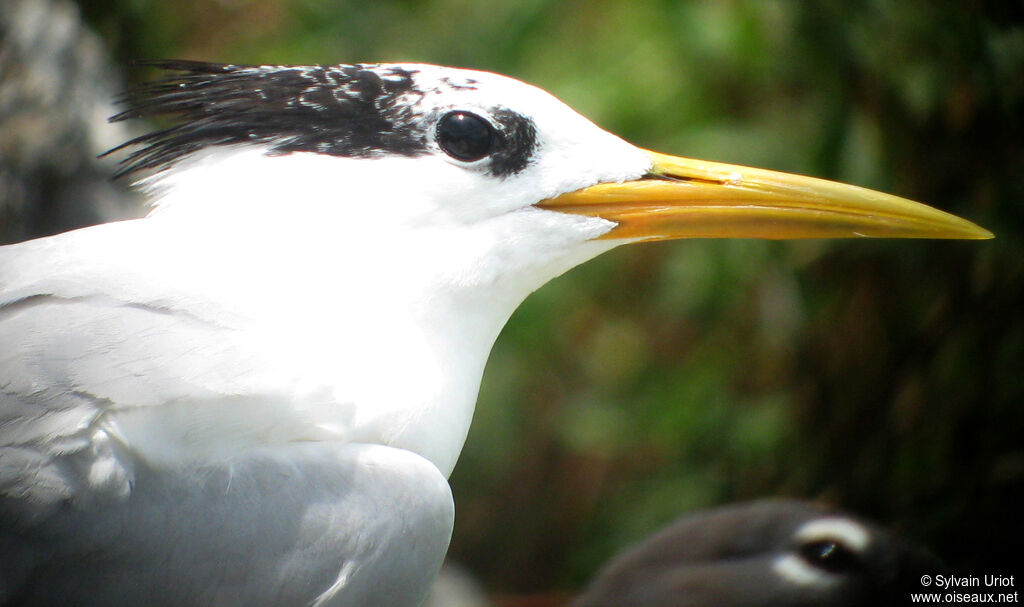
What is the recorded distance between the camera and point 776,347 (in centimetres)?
350

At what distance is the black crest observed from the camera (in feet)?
5.36

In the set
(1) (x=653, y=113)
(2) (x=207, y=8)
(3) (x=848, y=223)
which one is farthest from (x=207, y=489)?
(2) (x=207, y=8)

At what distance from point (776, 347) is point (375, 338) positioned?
2.31m

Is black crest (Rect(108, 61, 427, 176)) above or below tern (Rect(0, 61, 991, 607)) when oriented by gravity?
above

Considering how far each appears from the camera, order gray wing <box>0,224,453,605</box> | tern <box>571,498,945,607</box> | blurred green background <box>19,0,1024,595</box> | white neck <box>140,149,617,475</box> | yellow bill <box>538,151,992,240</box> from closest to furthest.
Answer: gray wing <box>0,224,453,605</box>, white neck <box>140,149,617,475</box>, yellow bill <box>538,151,992,240</box>, tern <box>571,498,945,607</box>, blurred green background <box>19,0,1024,595</box>

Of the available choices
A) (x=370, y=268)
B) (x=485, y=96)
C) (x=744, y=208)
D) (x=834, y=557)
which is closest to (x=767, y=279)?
(x=834, y=557)

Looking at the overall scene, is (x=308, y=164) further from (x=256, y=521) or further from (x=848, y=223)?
(x=848, y=223)

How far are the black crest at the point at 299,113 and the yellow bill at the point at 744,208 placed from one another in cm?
39

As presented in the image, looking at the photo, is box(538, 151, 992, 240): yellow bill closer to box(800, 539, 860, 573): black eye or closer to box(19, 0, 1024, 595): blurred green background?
box(800, 539, 860, 573): black eye

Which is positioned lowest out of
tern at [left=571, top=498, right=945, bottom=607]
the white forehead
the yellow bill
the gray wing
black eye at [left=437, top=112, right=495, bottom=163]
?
tern at [left=571, top=498, right=945, bottom=607]

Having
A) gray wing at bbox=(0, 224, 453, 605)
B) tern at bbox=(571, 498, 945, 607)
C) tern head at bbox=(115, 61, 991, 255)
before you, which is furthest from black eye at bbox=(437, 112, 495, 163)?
tern at bbox=(571, 498, 945, 607)

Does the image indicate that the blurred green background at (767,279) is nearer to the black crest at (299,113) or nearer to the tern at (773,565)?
the tern at (773,565)

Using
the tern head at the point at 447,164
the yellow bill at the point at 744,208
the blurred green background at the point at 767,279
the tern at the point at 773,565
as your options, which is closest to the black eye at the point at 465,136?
the tern head at the point at 447,164

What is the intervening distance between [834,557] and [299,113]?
5.42 ft
